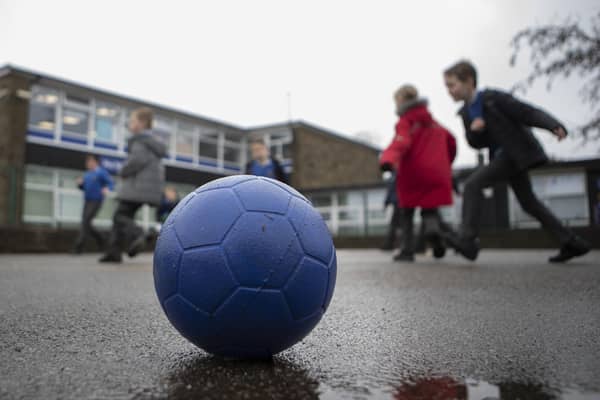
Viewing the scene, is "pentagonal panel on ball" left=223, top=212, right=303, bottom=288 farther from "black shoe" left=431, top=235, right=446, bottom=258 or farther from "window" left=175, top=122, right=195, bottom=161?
"window" left=175, top=122, right=195, bottom=161

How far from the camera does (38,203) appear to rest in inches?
808

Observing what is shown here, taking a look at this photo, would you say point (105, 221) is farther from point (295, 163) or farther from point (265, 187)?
point (265, 187)

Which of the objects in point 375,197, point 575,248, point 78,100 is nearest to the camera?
point 575,248

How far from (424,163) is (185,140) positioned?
2310 cm

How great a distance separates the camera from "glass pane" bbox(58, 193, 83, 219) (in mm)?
21484

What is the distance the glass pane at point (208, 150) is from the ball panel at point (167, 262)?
1082 inches

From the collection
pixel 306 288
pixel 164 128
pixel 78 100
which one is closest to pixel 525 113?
pixel 306 288

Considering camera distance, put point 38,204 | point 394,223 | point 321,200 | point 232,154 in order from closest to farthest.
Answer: point 394,223 < point 38,204 < point 321,200 < point 232,154

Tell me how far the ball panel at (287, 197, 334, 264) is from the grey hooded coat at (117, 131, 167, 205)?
19.5ft

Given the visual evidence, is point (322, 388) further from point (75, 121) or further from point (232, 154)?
point (232, 154)

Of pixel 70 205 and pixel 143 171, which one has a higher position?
pixel 70 205

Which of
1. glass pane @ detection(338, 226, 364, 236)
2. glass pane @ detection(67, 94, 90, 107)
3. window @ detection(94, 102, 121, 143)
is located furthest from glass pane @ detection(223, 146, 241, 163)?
glass pane @ detection(338, 226, 364, 236)

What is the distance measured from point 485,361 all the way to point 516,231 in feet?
48.7

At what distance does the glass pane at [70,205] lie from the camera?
21.5 metres
